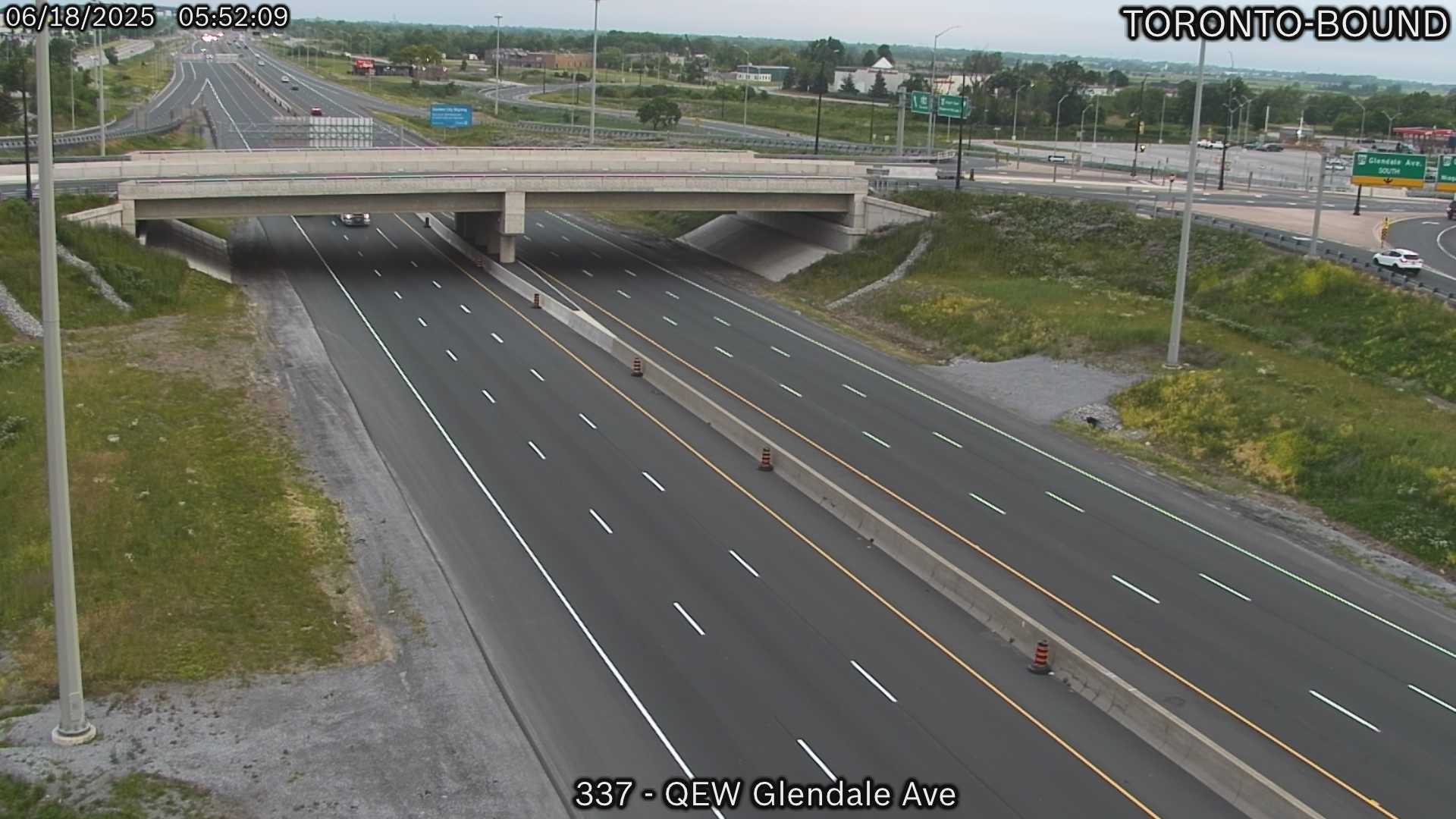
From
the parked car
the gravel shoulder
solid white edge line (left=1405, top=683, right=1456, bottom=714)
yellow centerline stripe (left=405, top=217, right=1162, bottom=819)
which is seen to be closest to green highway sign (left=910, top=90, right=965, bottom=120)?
the parked car

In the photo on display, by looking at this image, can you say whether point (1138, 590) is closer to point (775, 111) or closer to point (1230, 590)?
point (1230, 590)

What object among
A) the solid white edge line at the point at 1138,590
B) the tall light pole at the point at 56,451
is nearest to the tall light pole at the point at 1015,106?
the solid white edge line at the point at 1138,590

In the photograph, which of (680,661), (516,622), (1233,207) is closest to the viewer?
(680,661)

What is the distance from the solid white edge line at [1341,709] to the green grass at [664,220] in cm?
6124

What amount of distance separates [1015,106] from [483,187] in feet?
347

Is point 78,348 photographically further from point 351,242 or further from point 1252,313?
point 1252,313

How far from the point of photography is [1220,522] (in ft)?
116

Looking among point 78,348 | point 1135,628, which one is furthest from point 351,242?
point 1135,628

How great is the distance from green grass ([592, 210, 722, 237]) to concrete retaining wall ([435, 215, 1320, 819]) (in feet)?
141

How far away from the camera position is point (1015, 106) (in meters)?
160

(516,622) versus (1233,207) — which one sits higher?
(1233,207)

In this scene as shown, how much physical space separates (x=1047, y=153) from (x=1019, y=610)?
11789cm

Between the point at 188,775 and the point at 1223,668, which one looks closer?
the point at 188,775

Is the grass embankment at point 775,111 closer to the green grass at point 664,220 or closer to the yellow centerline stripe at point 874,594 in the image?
the green grass at point 664,220
